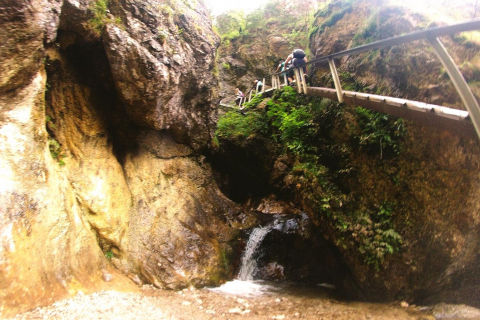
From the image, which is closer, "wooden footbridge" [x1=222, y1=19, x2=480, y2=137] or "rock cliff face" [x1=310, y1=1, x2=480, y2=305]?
"wooden footbridge" [x1=222, y1=19, x2=480, y2=137]

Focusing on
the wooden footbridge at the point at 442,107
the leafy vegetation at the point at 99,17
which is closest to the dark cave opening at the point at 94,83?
the leafy vegetation at the point at 99,17

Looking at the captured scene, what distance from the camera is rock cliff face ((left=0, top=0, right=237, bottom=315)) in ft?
15.1

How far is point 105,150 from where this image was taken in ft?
25.4

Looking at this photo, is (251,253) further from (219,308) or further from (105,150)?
(105,150)

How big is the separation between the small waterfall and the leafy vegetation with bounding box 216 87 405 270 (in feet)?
7.02

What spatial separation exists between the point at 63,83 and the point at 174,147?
13.0ft

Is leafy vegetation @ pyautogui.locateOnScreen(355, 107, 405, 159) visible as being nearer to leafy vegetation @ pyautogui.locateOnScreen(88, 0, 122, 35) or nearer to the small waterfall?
the small waterfall

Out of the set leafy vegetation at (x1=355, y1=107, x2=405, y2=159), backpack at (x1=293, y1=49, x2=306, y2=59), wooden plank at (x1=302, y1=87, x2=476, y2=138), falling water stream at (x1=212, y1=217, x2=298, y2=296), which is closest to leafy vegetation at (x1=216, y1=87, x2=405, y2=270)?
leafy vegetation at (x1=355, y1=107, x2=405, y2=159)

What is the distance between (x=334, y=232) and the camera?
277 inches

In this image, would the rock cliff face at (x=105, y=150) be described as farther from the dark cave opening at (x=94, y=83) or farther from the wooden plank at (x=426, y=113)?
the wooden plank at (x=426, y=113)

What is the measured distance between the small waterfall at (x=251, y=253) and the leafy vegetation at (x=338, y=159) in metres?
2.14

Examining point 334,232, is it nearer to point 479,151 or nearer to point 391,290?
point 391,290

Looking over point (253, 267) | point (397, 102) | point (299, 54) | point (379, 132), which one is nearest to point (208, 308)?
point (253, 267)

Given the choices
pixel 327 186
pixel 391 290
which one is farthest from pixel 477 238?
pixel 327 186
